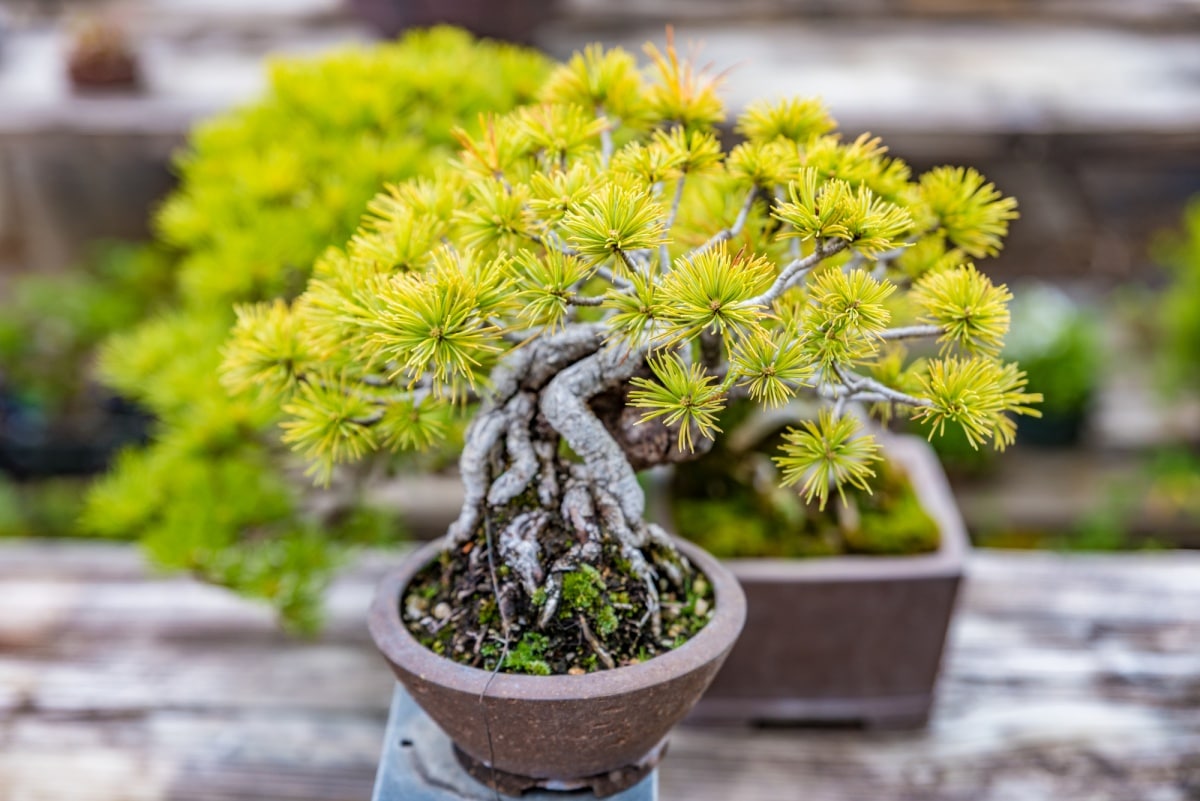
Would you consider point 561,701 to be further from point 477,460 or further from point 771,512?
point 771,512

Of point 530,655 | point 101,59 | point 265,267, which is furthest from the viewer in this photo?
point 101,59

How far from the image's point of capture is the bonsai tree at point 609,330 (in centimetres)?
57

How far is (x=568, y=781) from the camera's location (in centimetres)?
71

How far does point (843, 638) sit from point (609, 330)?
0.55 metres

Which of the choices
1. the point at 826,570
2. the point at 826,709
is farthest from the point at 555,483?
the point at 826,709

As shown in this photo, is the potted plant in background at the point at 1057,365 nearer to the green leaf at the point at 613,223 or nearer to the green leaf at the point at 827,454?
the green leaf at the point at 827,454

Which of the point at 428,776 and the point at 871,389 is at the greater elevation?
the point at 871,389

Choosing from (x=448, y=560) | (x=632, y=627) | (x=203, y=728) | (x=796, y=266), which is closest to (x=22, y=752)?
(x=203, y=728)

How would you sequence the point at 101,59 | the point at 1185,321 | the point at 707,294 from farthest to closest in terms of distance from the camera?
the point at 1185,321 < the point at 101,59 < the point at 707,294

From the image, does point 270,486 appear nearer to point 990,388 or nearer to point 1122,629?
point 990,388

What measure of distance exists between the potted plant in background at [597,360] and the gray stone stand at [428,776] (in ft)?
0.06

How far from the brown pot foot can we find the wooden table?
0.24 m

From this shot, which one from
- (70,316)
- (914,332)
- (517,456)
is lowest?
(70,316)

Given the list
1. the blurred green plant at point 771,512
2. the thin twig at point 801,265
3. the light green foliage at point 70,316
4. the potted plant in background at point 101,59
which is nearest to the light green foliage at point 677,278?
the thin twig at point 801,265
